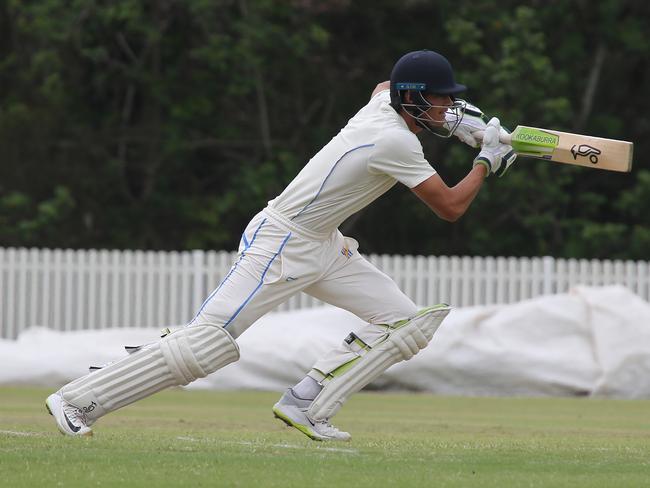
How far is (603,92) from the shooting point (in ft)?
69.2

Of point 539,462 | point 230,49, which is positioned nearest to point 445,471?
point 539,462

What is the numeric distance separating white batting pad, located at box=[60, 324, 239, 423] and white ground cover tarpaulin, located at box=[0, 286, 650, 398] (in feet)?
20.7

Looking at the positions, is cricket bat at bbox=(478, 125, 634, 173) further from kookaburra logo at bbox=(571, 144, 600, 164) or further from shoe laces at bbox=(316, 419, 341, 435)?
shoe laces at bbox=(316, 419, 341, 435)

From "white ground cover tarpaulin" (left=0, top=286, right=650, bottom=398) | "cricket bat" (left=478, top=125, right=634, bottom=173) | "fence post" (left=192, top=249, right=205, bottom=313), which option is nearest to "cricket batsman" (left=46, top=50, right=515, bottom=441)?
"cricket bat" (left=478, top=125, right=634, bottom=173)

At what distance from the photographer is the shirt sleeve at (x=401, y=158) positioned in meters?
6.25

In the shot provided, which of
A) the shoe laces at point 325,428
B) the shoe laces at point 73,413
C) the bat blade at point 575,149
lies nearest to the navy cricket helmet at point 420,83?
the bat blade at point 575,149

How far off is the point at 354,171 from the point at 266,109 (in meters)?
15.0

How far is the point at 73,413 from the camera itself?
247 inches

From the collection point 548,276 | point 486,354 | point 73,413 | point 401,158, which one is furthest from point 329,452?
point 548,276

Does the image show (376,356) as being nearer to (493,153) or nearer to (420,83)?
(493,153)

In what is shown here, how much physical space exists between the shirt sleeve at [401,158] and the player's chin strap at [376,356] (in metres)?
0.66

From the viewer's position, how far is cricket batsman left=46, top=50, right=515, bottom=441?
245 inches

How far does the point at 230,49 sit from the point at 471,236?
4.31m

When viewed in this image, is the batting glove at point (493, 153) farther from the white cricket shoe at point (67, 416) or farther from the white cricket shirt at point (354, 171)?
the white cricket shoe at point (67, 416)
